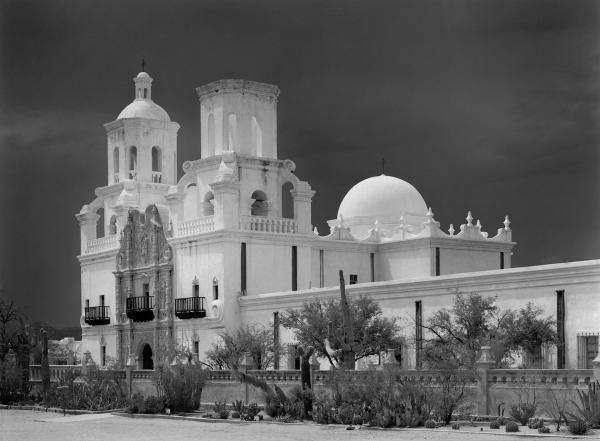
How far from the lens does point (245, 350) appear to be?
41.1 m

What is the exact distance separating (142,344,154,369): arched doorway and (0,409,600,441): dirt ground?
1334cm

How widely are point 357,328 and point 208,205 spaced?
13230 millimetres

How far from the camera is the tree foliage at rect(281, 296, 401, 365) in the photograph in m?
36.7

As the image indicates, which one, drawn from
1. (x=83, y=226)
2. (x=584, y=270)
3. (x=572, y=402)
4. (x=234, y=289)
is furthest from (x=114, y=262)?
(x=572, y=402)

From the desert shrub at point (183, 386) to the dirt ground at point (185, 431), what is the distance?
135 centimetres

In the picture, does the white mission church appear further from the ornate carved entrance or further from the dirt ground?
the dirt ground

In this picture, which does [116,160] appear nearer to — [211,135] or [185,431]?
[211,135]

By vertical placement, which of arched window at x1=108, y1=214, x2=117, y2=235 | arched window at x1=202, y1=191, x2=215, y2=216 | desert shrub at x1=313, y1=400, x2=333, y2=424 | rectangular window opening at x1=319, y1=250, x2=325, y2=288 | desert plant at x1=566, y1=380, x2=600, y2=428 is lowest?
desert shrub at x1=313, y1=400, x2=333, y2=424

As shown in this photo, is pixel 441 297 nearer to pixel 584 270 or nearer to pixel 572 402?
pixel 584 270

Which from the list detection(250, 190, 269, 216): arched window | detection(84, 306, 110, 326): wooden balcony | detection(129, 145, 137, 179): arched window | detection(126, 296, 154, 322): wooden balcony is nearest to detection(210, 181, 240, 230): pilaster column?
detection(250, 190, 269, 216): arched window

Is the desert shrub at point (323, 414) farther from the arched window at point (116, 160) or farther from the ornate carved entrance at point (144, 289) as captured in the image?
the arched window at point (116, 160)

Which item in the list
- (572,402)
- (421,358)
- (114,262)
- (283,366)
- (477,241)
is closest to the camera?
(572,402)

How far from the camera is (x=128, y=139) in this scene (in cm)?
5281

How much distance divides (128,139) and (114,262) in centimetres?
603
